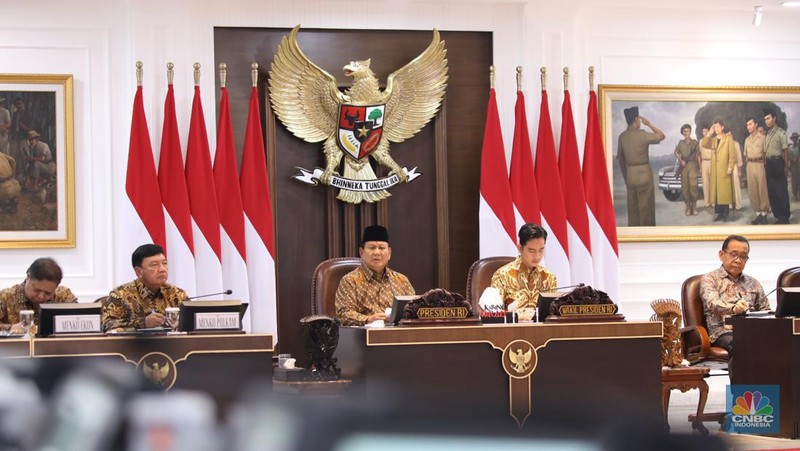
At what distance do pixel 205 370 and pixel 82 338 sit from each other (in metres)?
0.50

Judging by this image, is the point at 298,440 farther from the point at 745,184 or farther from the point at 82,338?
the point at 745,184

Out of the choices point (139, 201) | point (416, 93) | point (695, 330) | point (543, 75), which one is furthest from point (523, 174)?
point (139, 201)

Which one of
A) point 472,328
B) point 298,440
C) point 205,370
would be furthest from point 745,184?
point 298,440

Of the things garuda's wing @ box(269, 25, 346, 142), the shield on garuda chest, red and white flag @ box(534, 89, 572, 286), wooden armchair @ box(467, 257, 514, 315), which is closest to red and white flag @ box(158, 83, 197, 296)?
garuda's wing @ box(269, 25, 346, 142)

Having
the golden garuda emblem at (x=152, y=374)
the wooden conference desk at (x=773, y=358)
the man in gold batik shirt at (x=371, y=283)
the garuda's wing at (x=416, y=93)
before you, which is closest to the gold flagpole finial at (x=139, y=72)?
the garuda's wing at (x=416, y=93)

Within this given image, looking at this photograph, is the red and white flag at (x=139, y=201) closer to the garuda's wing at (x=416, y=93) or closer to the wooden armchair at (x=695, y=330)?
the garuda's wing at (x=416, y=93)

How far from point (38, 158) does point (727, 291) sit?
4.46 metres

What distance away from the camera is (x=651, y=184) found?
7.33 metres

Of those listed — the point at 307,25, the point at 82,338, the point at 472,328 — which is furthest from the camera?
the point at 307,25

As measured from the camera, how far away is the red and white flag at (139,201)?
6.27 metres

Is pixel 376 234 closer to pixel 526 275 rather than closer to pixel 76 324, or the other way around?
pixel 526 275

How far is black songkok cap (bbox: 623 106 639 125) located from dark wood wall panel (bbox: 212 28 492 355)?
1.06 m

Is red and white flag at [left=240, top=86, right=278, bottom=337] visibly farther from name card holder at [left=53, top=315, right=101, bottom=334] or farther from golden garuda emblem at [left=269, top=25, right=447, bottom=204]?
name card holder at [left=53, top=315, right=101, bottom=334]

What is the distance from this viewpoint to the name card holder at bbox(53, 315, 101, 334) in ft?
13.5
